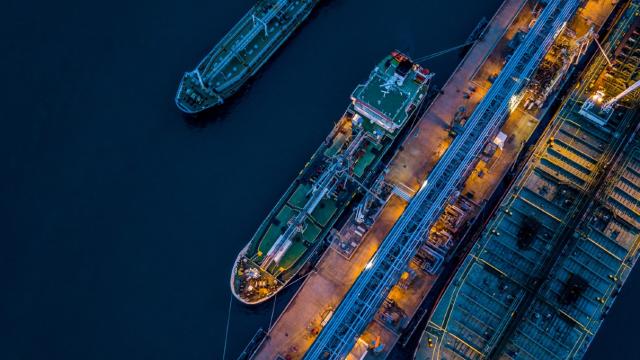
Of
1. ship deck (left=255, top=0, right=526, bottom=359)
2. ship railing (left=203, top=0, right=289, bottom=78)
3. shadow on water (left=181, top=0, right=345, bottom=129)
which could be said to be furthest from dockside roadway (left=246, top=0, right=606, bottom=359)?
ship railing (left=203, top=0, right=289, bottom=78)

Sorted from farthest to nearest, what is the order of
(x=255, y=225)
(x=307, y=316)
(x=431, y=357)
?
1. (x=255, y=225)
2. (x=307, y=316)
3. (x=431, y=357)

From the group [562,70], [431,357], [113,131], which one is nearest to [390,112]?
[562,70]

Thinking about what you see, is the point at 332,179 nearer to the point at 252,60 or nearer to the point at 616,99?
the point at 252,60

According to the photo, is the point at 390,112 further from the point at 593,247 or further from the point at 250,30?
the point at 593,247

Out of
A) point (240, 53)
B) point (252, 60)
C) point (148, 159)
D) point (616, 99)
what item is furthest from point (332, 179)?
point (616, 99)

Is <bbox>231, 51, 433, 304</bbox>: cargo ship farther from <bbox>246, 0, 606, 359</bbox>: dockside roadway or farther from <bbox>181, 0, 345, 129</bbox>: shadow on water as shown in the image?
<bbox>181, 0, 345, 129</bbox>: shadow on water

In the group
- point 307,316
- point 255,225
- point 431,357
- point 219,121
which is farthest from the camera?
point 219,121
